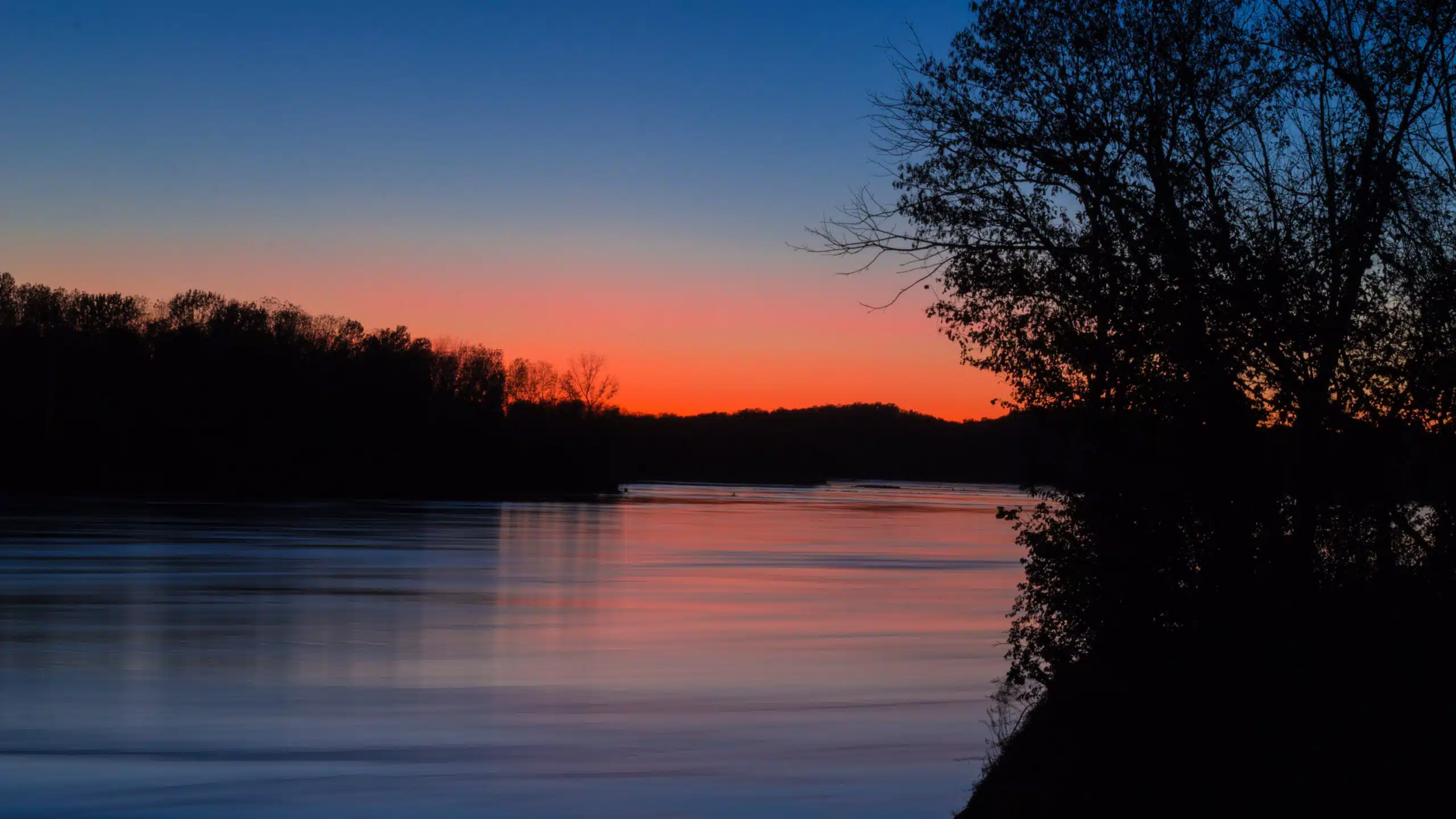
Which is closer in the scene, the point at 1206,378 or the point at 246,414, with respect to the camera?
the point at 1206,378

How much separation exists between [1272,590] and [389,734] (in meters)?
8.49

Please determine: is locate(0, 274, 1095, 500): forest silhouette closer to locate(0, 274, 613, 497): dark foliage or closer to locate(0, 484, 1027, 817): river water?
locate(0, 274, 613, 497): dark foliage

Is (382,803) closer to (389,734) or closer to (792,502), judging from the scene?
(389,734)

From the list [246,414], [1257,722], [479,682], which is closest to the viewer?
[1257,722]

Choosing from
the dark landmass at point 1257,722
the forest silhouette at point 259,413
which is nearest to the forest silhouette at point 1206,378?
the dark landmass at point 1257,722

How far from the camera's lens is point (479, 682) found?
16719 mm

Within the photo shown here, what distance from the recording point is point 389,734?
13391 millimetres

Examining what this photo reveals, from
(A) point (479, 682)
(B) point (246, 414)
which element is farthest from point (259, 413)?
(A) point (479, 682)

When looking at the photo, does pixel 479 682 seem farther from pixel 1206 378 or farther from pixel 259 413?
pixel 259 413

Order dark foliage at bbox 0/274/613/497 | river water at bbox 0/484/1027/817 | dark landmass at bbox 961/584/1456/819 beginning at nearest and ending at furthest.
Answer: dark landmass at bbox 961/584/1456/819 → river water at bbox 0/484/1027/817 → dark foliage at bbox 0/274/613/497

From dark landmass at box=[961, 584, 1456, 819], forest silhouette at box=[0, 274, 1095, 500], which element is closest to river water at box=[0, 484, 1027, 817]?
dark landmass at box=[961, 584, 1456, 819]

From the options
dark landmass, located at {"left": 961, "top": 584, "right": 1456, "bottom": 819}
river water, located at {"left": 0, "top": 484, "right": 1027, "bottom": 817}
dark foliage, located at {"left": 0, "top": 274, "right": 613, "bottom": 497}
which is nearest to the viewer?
dark landmass, located at {"left": 961, "top": 584, "right": 1456, "bottom": 819}

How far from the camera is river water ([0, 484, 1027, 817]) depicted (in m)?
11.4

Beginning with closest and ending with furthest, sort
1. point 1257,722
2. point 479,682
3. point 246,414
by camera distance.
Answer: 1. point 1257,722
2. point 479,682
3. point 246,414
